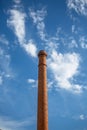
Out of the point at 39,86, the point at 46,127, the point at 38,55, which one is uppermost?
the point at 38,55

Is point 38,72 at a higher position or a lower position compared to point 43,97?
higher

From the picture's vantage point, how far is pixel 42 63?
1698cm

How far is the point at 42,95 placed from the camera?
1577cm

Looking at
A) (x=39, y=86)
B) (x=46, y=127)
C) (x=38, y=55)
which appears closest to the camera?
(x=46, y=127)

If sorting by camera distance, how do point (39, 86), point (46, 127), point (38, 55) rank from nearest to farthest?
1. point (46, 127)
2. point (39, 86)
3. point (38, 55)

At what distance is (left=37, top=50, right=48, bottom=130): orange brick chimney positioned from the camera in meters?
14.9

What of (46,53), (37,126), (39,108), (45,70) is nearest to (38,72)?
(45,70)

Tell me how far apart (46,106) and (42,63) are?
3.42 metres

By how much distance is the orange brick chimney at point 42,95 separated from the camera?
1491 cm

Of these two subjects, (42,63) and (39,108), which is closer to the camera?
(39,108)

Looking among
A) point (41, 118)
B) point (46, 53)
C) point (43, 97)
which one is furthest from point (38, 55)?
point (41, 118)

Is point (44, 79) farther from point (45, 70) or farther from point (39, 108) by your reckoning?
point (39, 108)

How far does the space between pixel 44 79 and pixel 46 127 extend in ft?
11.7

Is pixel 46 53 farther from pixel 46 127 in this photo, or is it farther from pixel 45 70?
pixel 46 127
